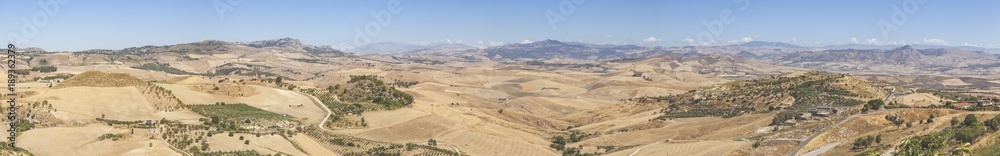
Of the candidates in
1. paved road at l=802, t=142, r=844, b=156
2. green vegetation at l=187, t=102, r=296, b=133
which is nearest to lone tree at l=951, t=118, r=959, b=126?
paved road at l=802, t=142, r=844, b=156

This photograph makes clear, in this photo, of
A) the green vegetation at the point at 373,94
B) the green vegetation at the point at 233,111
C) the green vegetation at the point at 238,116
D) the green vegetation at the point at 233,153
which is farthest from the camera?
the green vegetation at the point at 373,94

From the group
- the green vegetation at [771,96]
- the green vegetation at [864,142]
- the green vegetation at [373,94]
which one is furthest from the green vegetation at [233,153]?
the green vegetation at [771,96]

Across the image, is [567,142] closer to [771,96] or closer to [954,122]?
[954,122]

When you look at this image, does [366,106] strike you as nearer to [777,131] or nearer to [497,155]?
[497,155]

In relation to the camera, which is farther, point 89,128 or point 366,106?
point 366,106

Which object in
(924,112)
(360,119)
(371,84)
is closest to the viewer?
(924,112)

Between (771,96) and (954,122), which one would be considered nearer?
(954,122)

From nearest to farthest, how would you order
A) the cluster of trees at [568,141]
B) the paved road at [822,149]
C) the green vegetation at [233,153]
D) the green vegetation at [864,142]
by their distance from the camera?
the green vegetation at [233,153] < the green vegetation at [864,142] < the paved road at [822,149] < the cluster of trees at [568,141]

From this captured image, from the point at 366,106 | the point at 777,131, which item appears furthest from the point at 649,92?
the point at 777,131

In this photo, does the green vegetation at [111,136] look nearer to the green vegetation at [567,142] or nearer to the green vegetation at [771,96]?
the green vegetation at [567,142]

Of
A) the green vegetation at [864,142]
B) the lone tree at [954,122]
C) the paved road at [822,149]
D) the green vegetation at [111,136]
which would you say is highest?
the lone tree at [954,122]

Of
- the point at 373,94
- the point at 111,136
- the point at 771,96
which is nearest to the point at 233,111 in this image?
the point at 111,136
